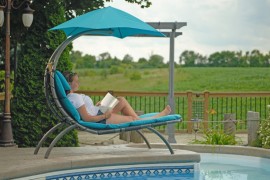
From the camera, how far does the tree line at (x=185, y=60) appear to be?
24453mm

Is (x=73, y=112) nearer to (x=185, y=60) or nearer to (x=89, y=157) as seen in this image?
(x=89, y=157)

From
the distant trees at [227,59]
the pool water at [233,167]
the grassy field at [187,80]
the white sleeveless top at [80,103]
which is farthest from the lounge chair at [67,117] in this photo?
the distant trees at [227,59]

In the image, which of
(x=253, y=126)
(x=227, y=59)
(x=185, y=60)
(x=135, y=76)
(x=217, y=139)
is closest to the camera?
(x=217, y=139)

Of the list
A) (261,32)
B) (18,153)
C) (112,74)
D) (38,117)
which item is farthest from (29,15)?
(112,74)

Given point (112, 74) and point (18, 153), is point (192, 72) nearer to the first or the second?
point (112, 74)

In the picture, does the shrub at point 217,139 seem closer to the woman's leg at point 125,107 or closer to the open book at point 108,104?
the woman's leg at point 125,107

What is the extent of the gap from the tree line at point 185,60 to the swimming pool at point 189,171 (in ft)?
57.1

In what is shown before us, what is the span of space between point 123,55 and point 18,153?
18777 mm

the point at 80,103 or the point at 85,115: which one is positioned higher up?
the point at 80,103

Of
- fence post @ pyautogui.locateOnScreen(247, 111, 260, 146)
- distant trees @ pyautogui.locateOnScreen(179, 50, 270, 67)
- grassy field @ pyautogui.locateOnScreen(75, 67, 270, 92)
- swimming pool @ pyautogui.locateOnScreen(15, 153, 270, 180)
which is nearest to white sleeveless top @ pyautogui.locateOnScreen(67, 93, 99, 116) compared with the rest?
swimming pool @ pyautogui.locateOnScreen(15, 153, 270, 180)

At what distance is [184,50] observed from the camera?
25.6 meters

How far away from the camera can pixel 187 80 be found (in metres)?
25.0

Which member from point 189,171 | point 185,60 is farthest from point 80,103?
point 185,60

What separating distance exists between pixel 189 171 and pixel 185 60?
19625 millimetres
